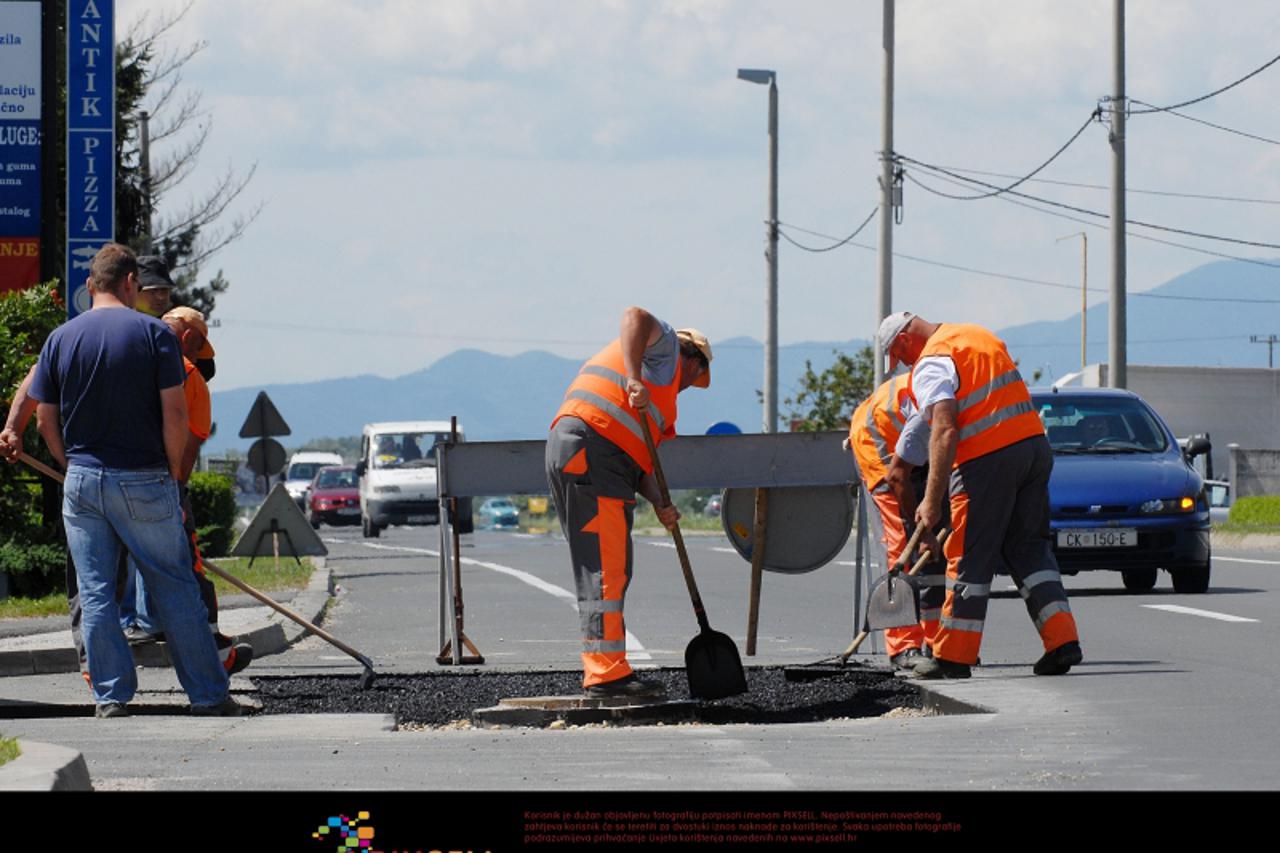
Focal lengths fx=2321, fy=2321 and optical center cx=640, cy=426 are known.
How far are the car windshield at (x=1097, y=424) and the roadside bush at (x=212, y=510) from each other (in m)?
13.4

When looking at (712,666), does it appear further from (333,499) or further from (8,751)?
Result: (333,499)

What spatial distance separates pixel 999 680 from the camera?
10.9m

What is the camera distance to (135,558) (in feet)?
Answer: 32.8

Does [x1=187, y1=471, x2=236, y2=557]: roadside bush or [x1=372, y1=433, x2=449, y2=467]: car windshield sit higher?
[x1=372, y1=433, x2=449, y2=467]: car windshield

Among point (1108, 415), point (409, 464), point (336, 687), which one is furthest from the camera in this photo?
point (409, 464)

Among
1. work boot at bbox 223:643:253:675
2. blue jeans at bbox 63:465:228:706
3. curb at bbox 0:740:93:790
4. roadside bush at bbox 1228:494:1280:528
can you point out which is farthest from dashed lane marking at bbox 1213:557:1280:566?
curb at bbox 0:740:93:790

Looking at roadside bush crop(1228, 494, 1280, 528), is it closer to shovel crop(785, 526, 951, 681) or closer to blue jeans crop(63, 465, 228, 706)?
shovel crop(785, 526, 951, 681)

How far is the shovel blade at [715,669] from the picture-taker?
34.4 ft

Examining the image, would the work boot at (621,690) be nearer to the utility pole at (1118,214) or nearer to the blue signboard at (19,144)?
the blue signboard at (19,144)

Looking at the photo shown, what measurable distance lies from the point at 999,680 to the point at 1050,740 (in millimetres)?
2351

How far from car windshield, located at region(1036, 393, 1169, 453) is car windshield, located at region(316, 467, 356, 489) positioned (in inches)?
1867

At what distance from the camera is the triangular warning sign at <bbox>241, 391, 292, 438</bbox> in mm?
A: 29078

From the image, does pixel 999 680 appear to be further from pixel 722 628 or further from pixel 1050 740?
pixel 722 628
